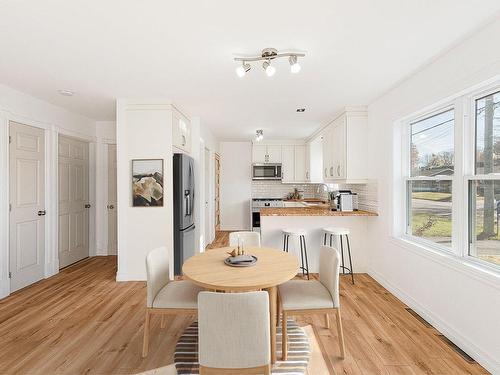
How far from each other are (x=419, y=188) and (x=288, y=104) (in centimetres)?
202

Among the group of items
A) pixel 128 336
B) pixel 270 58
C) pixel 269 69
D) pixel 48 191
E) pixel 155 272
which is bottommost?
pixel 128 336

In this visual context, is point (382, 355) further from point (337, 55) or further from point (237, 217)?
point (237, 217)

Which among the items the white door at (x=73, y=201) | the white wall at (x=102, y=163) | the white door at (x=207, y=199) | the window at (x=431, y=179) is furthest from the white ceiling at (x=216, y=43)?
the white door at (x=207, y=199)

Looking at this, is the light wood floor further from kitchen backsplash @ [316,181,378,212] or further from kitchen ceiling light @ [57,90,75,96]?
kitchen ceiling light @ [57,90,75,96]

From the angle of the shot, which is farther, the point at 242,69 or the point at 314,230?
the point at 314,230

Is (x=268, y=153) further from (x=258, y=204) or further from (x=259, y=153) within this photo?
(x=258, y=204)

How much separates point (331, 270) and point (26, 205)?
3928mm

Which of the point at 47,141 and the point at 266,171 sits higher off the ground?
the point at 47,141

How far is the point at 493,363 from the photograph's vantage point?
6.48 ft

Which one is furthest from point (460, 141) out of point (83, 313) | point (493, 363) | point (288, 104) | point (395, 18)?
point (83, 313)

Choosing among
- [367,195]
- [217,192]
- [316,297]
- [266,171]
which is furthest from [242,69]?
[217,192]

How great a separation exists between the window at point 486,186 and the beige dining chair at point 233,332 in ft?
6.41

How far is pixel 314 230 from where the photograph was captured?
4.16 metres

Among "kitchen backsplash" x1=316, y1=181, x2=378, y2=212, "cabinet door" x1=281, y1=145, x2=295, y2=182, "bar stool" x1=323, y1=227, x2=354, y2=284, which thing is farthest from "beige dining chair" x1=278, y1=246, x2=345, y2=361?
"cabinet door" x1=281, y1=145, x2=295, y2=182
